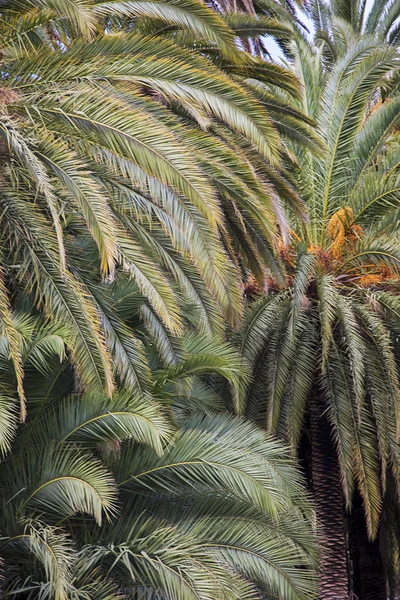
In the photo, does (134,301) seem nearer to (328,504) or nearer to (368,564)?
(328,504)

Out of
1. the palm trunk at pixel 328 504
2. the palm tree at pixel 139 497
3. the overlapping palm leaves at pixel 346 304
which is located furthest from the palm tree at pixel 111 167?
the palm trunk at pixel 328 504

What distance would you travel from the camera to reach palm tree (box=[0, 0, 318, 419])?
7.92m

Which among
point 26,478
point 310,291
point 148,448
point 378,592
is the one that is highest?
point 310,291

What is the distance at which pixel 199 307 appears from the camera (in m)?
9.87

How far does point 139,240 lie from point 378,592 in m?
8.80

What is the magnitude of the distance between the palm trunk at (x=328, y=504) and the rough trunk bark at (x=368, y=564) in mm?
1648

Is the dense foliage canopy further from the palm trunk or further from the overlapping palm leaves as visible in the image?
the palm trunk

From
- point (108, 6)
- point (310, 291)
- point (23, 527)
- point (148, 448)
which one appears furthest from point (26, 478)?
point (310, 291)

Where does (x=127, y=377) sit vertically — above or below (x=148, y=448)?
above

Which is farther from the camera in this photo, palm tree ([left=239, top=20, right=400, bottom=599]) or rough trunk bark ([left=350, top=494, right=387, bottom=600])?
rough trunk bark ([left=350, top=494, right=387, bottom=600])

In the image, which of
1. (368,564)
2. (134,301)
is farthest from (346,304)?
(368,564)

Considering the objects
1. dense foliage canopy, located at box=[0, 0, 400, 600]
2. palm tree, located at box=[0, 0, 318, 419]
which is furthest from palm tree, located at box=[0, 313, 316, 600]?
palm tree, located at box=[0, 0, 318, 419]

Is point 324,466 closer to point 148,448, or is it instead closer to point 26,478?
point 148,448

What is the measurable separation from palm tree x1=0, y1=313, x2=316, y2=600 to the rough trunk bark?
5.78 metres
